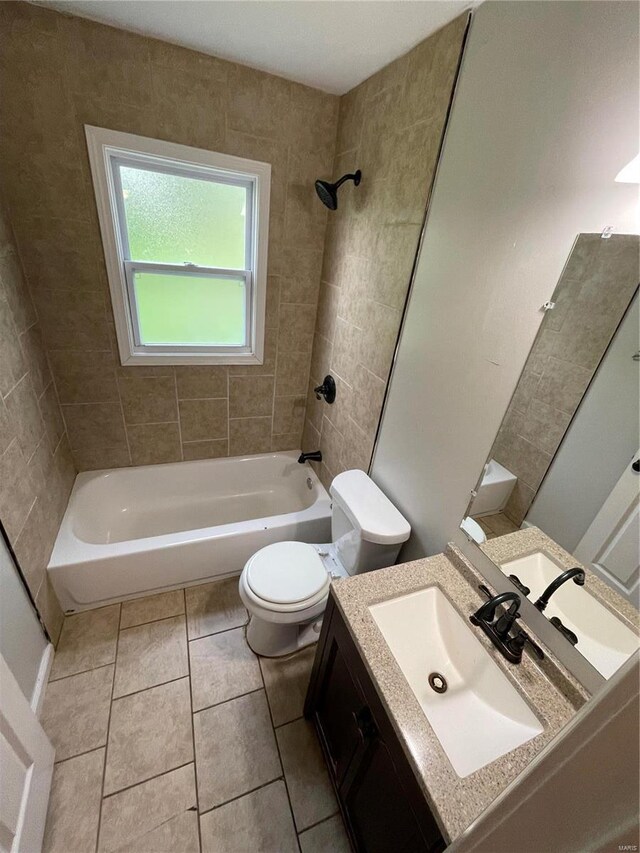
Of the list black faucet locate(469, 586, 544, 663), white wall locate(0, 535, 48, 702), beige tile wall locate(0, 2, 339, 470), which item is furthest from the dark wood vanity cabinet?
beige tile wall locate(0, 2, 339, 470)

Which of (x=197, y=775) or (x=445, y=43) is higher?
(x=445, y=43)

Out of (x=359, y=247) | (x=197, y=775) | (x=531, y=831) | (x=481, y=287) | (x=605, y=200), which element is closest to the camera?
(x=531, y=831)

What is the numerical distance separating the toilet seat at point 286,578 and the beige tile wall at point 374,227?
534mm

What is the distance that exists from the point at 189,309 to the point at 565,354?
1904mm

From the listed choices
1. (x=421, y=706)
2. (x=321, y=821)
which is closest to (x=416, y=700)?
(x=421, y=706)

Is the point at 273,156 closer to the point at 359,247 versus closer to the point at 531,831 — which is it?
the point at 359,247

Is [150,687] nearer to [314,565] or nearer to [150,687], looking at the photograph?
[150,687]

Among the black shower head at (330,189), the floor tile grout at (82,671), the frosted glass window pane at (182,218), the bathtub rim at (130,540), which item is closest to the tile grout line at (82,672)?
the floor tile grout at (82,671)

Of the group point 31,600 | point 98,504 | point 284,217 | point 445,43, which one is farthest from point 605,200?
point 98,504

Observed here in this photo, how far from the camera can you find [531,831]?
0.34 metres

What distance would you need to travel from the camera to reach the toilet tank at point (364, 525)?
1.40 meters

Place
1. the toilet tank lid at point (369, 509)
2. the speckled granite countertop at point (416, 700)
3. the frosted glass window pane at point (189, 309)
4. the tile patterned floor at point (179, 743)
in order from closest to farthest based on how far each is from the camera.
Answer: the speckled granite countertop at point (416, 700) → the tile patterned floor at point (179, 743) → the toilet tank lid at point (369, 509) → the frosted glass window pane at point (189, 309)

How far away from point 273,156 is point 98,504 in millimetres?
2199

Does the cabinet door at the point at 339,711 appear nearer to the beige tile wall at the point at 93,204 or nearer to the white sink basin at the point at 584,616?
the white sink basin at the point at 584,616
